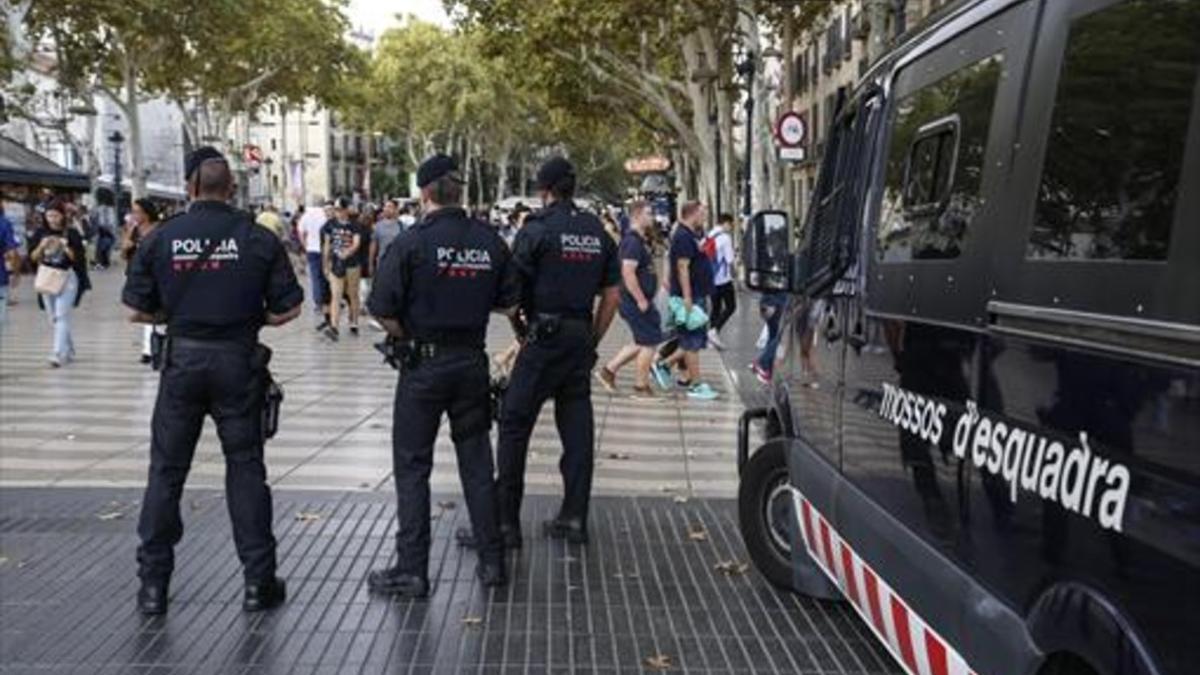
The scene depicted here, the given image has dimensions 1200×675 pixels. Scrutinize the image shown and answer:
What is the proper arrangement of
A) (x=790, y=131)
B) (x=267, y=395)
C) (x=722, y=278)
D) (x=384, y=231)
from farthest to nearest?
(x=790, y=131)
(x=384, y=231)
(x=722, y=278)
(x=267, y=395)

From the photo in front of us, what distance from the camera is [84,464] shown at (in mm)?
8117

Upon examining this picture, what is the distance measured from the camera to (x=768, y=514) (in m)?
5.53

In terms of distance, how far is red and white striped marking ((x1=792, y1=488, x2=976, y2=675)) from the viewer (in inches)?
123

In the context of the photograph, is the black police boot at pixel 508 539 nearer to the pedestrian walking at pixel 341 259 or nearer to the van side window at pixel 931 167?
the van side window at pixel 931 167

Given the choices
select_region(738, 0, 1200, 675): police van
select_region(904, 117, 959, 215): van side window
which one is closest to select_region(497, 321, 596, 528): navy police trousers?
select_region(738, 0, 1200, 675): police van

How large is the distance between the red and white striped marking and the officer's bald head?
2.57 metres

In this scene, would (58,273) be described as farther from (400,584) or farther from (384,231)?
(400,584)

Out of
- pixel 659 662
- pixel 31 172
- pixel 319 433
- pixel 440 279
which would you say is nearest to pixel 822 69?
pixel 31 172

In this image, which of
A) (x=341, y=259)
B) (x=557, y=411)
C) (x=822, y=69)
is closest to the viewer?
(x=557, y=411)

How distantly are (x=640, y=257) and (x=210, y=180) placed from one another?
578 centimetres

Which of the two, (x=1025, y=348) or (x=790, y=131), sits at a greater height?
(x=790, y=131)

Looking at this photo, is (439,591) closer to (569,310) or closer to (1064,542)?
(569,310)

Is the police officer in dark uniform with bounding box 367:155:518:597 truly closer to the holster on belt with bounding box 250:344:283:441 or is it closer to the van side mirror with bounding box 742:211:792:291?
the holster on belt with bounding box 250:344:283:441

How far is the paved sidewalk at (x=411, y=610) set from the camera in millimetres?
4598
